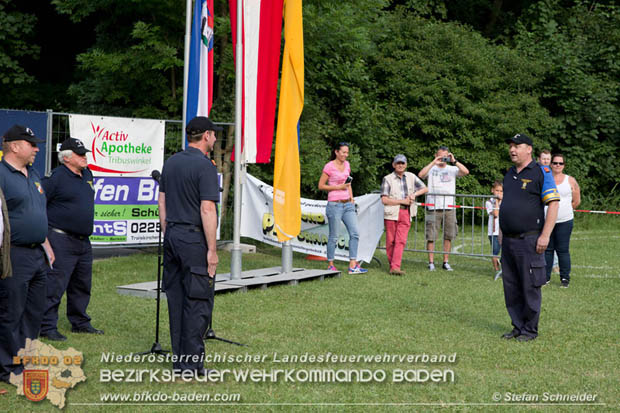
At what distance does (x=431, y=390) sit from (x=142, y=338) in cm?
315

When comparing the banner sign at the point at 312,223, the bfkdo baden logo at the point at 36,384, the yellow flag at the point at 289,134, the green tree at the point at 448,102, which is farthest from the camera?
the green tree at the point at 448,102

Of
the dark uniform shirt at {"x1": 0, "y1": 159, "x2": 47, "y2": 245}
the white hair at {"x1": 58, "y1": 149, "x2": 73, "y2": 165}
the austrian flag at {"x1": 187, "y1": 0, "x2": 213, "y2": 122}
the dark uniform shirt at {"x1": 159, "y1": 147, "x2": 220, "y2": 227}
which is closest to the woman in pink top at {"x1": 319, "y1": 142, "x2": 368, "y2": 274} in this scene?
the austrian flag at {"x1": 187, "y1": 0, "x2": 213, "y2": 122}

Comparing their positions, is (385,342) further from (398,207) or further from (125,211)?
(125,211)

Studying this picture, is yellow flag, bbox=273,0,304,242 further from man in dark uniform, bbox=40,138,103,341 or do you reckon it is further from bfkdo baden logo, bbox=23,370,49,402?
bfkdo baden logo, bbox=23,370,49,402

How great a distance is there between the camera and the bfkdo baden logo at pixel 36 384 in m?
5.44

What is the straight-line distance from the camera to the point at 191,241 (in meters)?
5.83

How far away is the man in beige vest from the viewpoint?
12.2 metres

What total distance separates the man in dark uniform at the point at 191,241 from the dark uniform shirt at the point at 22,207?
1.04 meters

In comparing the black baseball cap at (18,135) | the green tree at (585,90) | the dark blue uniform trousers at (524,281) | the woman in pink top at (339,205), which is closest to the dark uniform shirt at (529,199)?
the dark blue uniform trousers at (524,281)

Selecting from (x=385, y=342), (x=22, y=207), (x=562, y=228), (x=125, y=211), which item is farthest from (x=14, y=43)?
(x=385, y=342)

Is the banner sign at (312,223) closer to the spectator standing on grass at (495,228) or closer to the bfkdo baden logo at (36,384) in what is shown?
the spectator standing on grass at (495,228)

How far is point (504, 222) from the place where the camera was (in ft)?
25.5

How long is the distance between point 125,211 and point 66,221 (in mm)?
4612

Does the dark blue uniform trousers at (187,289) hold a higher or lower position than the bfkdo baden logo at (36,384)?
higher
